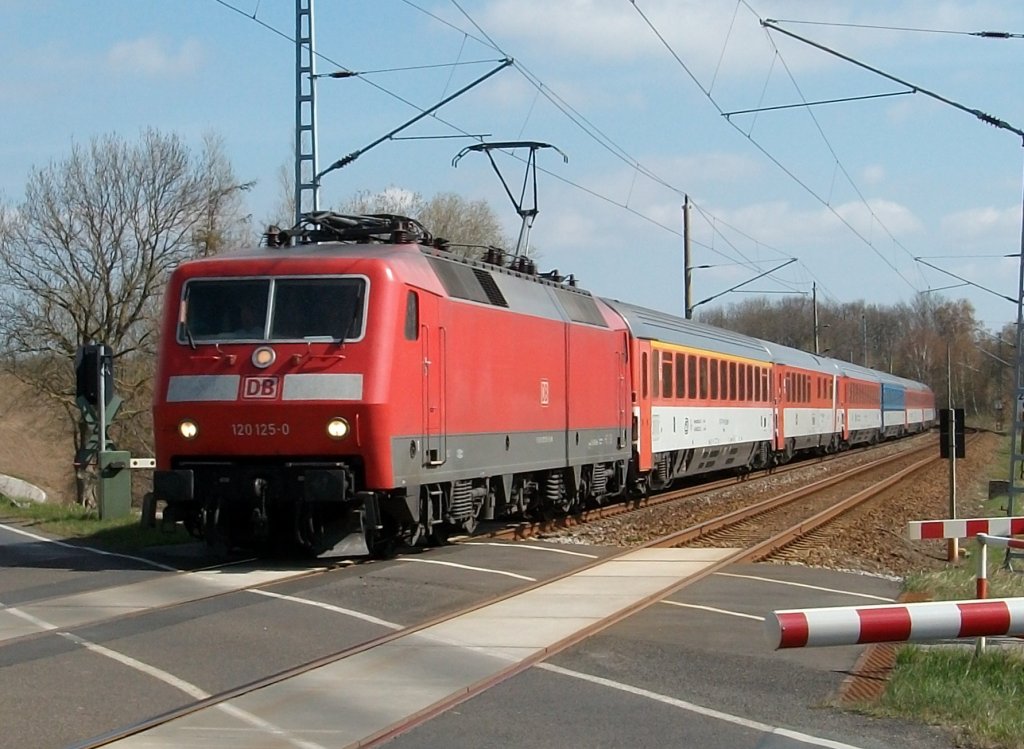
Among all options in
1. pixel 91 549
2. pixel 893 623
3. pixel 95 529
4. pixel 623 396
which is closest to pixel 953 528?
pixel 893 623

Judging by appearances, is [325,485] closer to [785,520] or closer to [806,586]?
[806,586]

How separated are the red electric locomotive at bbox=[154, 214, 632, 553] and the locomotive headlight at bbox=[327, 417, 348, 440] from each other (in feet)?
0.06

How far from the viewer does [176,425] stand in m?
13.3

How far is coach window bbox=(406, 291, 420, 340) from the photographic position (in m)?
13.4

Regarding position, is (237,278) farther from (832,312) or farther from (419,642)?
(832,312)

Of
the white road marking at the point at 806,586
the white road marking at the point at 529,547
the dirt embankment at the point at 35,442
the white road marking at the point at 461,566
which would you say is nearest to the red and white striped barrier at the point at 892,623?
the white road marking at the point at 806,586

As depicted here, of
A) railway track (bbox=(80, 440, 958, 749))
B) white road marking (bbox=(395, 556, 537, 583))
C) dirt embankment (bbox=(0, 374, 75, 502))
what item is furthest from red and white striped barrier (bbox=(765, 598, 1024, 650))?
dirt embankment (bbox=(0, 374, 75, 502))

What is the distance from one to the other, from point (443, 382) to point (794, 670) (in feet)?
21.5

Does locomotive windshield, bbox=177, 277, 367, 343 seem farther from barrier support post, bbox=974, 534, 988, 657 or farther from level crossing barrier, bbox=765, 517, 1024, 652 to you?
level crossing barrier, bbox=765, 517, 1024, 652

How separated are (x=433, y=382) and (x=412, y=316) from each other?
2.82ft

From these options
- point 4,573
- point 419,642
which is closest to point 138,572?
point 4,573

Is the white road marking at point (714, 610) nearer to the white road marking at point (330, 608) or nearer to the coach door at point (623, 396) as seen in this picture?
the white road marking at point (330, 608)

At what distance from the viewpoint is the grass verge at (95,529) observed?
1588 cm

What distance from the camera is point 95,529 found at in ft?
57.5
